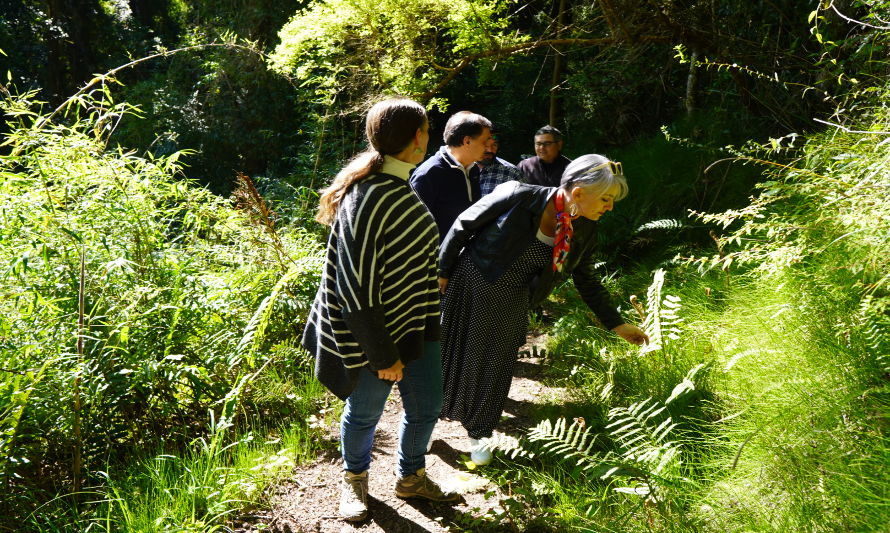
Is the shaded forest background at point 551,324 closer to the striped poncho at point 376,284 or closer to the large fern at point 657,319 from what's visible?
the large fern at point 657,319

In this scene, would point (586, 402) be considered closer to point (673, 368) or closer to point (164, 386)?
point (673, 368)

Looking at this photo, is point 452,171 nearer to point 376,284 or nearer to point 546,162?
point 546,162

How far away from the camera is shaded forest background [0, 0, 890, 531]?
277 centimetres

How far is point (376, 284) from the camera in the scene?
258 cm

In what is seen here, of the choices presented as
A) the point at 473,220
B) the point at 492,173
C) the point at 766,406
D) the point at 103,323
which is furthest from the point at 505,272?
the point at 103,323

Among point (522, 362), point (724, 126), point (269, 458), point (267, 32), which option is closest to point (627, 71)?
point (724, 126)

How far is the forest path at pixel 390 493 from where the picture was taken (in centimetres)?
313

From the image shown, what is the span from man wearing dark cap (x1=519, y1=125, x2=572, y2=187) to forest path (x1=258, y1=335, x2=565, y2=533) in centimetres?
247

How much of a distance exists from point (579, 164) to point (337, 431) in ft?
7.38

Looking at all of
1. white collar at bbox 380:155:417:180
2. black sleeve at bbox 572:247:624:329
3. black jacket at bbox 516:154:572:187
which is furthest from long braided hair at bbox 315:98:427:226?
black jacket at bbox 516:154:572:187

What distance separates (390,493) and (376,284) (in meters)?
1.41

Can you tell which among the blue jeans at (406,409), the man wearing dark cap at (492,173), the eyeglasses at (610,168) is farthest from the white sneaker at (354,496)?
the man wearing dark cap at (492,173)

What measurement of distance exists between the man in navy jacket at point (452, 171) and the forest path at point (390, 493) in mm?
1429

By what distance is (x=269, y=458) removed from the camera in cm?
346
